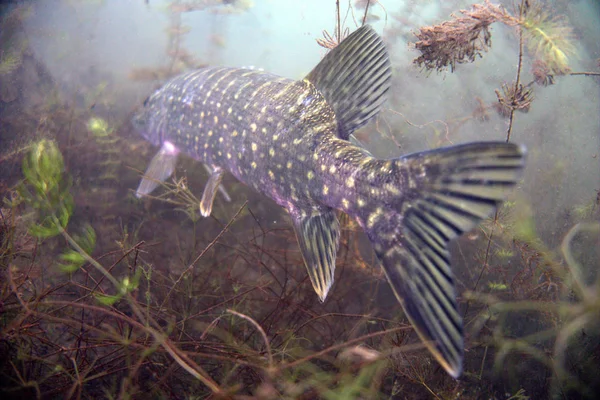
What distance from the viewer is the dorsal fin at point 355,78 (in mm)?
2225

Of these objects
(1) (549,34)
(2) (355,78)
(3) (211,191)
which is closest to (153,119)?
(3) (211,191)

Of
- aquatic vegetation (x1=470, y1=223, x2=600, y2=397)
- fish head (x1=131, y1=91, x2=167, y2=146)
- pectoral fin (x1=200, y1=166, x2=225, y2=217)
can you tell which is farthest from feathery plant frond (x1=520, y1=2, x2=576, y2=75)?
fish head (x1=131, y1=91, x2=167, y2=146)

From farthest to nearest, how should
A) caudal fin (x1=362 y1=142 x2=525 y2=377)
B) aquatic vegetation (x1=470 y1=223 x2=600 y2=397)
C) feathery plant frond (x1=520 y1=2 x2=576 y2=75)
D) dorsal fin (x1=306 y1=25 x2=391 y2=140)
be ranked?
1. feathery plant frond (x1=520 y1=2 x2=576 y2=75)
2. aquatic vegetation (x1=470 y1=223 x2=600 y2=397)
3. dorsal fin (x1=306 y1=25 x2=391 y2=140)
4. caudal fin (x1=362 y1=142 x2=525 y2=377)

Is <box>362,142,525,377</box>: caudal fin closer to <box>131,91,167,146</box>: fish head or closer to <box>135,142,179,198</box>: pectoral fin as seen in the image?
<box>135,142,179,198</box>: pectoral fin

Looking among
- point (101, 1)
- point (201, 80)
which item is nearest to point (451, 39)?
point (201, 80)

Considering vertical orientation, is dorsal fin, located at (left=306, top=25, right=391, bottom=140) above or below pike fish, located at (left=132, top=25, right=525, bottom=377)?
above

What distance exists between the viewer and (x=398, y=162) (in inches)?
71.4

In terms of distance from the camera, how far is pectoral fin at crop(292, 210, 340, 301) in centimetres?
230

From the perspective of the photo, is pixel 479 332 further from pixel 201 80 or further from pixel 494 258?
pixel 201 80

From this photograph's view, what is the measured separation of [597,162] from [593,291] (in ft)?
38.5

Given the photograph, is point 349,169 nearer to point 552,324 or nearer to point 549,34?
point 549,34

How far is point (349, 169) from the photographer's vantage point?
2.16 metres

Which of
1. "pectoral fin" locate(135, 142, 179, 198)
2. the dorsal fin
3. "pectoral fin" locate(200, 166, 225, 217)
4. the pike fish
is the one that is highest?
the dorsal fin

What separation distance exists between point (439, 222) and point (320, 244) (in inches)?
41.1
